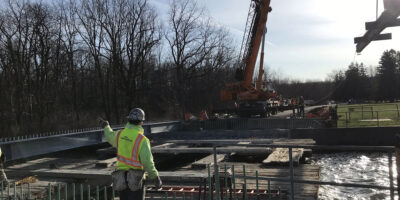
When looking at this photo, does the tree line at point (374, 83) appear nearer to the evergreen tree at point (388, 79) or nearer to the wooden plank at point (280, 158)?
the evergreen tree at point (388, 79)

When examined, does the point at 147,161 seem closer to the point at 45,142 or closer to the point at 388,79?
the point at 45,142

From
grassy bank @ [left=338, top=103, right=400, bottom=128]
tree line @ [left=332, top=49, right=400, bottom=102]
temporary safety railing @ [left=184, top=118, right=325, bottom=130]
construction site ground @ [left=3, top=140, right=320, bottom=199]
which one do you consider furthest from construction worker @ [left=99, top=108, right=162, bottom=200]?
tree line @ [left=332, top=49, right=400, bottom=102]

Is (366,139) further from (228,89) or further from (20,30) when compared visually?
(20,30)

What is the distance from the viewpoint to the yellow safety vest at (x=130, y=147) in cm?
519

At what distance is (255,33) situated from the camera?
2634cm

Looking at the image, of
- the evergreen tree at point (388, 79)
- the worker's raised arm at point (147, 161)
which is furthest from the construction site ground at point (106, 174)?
the evergreen tree at point (388, 79)

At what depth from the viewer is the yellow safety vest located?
519 centimetres

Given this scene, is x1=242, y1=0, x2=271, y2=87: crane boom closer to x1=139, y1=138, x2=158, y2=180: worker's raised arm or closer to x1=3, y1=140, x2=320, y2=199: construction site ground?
x1=3, y1=140, x2=320, y2=199: construction site ground

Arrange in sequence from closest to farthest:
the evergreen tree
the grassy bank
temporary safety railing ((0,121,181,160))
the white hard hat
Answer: the white hard hat < temporary safety railing ((0,121,181,160)) < the grassy bank < the evergreen tree

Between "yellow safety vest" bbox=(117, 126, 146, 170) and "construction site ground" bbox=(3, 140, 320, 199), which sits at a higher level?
"yellow safety vest" bbox=(117, 126, 146, 170)

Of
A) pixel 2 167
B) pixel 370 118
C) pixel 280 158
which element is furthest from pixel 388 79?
pixel 2 167

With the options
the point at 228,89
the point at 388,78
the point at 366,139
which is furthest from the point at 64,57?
the point at 388,78

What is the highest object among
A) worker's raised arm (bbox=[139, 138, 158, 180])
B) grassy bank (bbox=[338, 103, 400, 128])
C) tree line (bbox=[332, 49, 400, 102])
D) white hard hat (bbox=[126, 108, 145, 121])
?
tree line (bbox=[332, 49, 400, 102])

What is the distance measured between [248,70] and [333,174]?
1319cm
